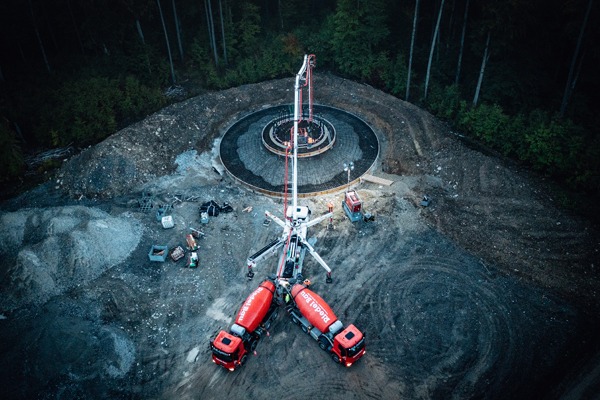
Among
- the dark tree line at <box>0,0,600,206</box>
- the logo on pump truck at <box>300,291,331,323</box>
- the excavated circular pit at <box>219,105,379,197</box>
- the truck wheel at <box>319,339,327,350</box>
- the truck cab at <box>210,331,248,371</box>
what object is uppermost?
the dark tree line at <box>0,0,600,206</box>

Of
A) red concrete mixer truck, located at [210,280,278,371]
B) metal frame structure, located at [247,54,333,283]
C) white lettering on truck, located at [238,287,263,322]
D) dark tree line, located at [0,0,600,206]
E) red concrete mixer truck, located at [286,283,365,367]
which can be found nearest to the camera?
red concrete mixer truck, located at [210,280,278,371]

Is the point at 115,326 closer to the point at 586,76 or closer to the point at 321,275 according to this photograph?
the point at 321,275

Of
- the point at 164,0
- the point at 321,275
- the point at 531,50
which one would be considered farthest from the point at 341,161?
the point at 164,0

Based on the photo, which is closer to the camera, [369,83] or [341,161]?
[341,161]

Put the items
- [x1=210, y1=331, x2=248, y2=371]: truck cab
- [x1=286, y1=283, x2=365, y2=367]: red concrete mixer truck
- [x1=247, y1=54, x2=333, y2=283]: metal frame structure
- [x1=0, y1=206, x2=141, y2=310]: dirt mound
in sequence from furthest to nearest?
[x1=247, y1=54, x2=333, y2=283]: metal frame structure
[x1=0, y1=206, x2=141, y2=310]: dirt mound
[x1=286, y1=283, x2=365, y2=367]: red concrete mixer truck
[x1=210, y1=331, x2=248, y2=371]: truck cab

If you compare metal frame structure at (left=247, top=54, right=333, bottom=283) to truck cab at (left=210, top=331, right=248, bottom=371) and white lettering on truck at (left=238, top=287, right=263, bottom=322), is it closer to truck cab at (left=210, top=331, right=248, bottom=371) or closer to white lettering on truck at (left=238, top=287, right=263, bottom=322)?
white lettering on truck at (left=238, top=287, right=263, bottom=322)

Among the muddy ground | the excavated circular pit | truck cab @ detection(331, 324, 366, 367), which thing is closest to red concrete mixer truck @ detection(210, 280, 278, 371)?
the muddy ground

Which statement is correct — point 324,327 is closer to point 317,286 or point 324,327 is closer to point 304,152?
point 317,286

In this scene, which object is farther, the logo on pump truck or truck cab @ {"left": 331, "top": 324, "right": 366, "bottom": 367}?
the logo on pump truck
